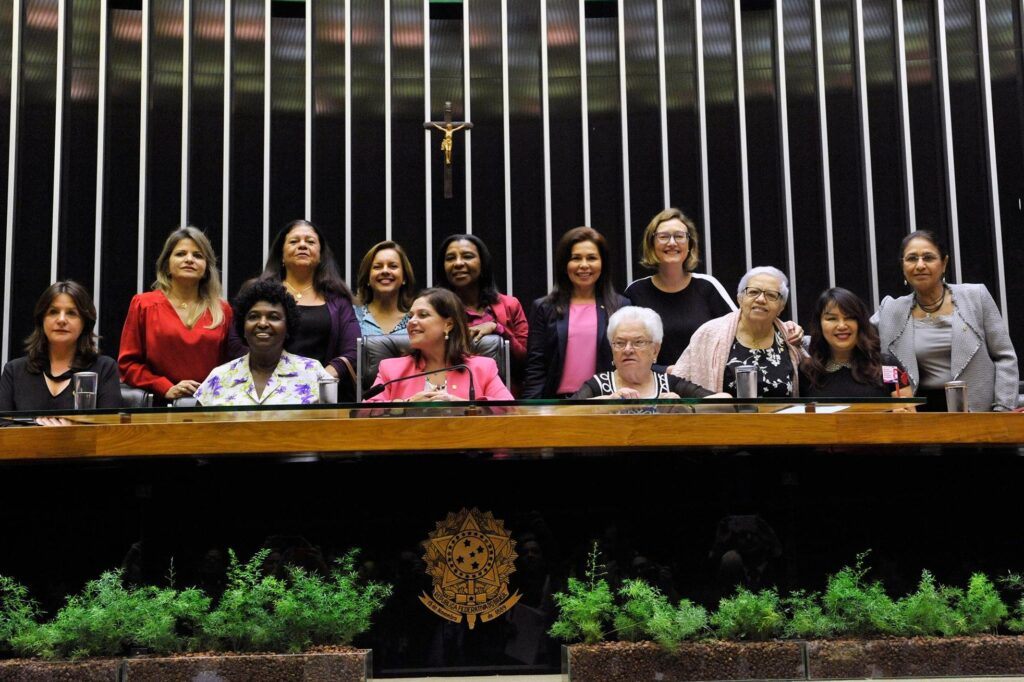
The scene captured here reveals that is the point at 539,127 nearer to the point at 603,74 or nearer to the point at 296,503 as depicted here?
the point at 603,74

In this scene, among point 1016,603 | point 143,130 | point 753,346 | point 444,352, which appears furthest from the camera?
point 143,130

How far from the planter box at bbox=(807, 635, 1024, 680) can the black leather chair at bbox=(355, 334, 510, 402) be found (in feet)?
5.54

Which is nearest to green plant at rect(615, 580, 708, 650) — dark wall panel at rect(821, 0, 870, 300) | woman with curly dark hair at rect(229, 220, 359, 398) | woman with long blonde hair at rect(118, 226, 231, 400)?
woman with curly dark hair at rect(229, 220, 359, 398)

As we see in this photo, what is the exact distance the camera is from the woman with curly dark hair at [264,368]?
12.2ft

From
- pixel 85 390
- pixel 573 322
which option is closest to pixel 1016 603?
pixel 573 322

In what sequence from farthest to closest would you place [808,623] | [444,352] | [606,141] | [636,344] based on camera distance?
[606,141]
[444,352]
[636,344]
[808,623]

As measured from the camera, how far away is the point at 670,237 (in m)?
4.61

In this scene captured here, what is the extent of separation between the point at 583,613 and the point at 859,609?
60 cm

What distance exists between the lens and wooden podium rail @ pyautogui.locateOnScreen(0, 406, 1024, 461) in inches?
97.2

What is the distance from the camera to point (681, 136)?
22.0 feet

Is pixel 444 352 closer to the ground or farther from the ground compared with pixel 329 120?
closer to the ground

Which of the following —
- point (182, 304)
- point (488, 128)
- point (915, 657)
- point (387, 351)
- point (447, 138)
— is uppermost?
point (488, 128)

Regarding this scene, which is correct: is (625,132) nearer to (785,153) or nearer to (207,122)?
(785,153)

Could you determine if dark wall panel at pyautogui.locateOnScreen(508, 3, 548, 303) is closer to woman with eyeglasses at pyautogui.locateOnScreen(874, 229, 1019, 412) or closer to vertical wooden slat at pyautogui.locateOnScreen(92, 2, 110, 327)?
vertical wooden slat at pyautogui.locateOnScreen(92, 2, 110, 327)
